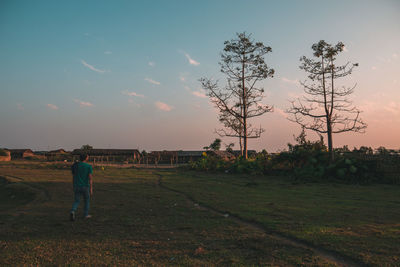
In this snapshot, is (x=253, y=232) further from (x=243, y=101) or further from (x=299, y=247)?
(x=243, y=101)

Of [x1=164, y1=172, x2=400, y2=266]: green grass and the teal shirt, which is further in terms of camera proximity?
the teal shirt

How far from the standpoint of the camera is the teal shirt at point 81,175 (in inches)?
314

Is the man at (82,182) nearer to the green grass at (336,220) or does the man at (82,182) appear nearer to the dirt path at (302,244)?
the dirt path at (302,244)

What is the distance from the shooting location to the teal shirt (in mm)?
7977

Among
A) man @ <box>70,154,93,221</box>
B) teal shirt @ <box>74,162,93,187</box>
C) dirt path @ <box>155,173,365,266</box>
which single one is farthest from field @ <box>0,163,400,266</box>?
teal shirt @ <box>74,162,93,187</box>

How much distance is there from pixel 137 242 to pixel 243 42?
25.8 metres

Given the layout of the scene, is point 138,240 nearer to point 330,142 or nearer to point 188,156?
point 330,142

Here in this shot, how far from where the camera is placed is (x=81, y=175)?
8.02m

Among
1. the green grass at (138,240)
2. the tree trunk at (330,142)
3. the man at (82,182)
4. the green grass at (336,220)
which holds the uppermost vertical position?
the tree trunk at (330,142)

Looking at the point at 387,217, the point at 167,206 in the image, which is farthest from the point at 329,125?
the point at 167,206

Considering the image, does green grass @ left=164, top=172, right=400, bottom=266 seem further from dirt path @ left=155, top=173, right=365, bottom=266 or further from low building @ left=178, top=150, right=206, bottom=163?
low building @ left=178, top=150, right=206, bottom=163

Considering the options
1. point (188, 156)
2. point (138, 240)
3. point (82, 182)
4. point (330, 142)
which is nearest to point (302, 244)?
point (138, 240)

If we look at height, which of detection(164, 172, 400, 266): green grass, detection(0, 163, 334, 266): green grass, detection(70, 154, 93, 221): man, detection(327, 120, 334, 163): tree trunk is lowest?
detection(0, 163, 334, 266): green grass

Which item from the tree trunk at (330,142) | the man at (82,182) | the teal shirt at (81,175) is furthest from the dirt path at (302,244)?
the tree trunk at (330,142)
